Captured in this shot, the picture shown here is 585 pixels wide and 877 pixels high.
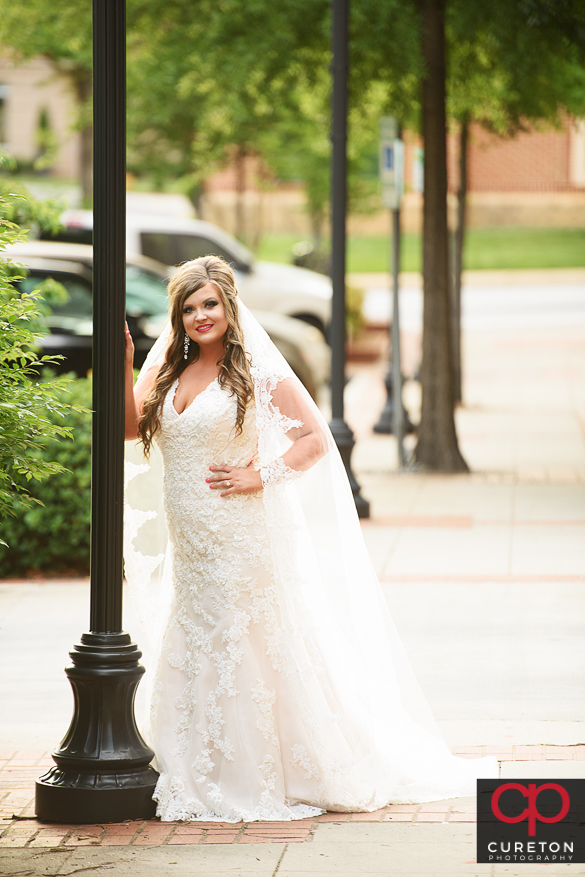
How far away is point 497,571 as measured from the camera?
8062mm

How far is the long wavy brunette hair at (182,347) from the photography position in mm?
4586

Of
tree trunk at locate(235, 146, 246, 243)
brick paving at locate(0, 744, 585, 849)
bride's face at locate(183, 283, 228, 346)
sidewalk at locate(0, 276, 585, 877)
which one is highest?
tree trunk at locate(235, 146, 246, 243)

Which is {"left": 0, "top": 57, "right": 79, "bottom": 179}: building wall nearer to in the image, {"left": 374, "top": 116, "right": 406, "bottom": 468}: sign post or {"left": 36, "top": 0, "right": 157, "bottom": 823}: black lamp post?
{"left": 374, "top": 116, "right": 406, "bottom": 468}: sign post

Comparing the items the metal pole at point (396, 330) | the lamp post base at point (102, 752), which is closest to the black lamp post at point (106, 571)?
the lamp post base at point (102, 752)

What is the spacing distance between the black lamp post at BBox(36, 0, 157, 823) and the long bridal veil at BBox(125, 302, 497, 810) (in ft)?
1.21

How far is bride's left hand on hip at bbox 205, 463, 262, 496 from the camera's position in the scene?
452cm

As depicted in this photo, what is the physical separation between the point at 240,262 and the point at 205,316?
13587 mm

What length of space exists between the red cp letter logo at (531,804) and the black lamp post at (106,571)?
1.23 m

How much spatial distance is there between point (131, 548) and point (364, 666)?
106 centimetres

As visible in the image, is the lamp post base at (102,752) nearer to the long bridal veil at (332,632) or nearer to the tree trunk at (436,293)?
the long bridal veil at (332,632)

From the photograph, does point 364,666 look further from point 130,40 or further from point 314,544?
point 130,40

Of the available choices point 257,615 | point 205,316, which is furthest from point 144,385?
point 257,615

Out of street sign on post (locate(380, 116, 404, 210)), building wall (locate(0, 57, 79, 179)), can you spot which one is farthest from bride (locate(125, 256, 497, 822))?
building wall (locate(0, 57, 79, 179))

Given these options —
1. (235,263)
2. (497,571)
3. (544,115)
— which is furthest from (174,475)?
(235,263)
